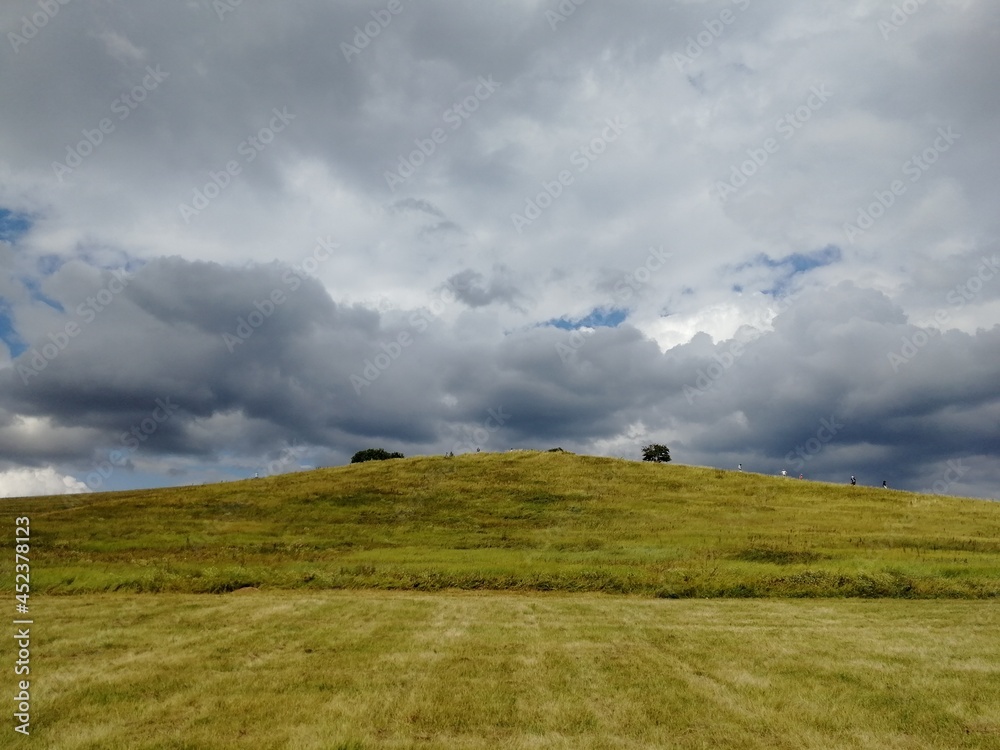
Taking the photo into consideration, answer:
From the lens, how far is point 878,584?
30250mm

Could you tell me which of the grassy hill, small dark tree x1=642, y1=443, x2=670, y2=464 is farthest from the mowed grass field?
small dark tree x1=642, y1=443, x2=670, y2=464

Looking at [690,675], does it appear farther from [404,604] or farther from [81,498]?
[81,498]

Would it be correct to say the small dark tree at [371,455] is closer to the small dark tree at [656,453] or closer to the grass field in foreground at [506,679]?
the small dark tree at [656,453]

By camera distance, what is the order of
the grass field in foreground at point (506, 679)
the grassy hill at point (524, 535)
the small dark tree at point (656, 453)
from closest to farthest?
the grass field in foreground at point (506, 679) → the grassy hill at point (524, 535) → the small dark tree at point (656, 453)

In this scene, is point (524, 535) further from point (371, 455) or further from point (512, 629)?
point (371, 455)

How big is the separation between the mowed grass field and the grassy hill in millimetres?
292

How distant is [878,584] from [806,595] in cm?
390

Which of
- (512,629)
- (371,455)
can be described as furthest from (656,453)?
(512,629)

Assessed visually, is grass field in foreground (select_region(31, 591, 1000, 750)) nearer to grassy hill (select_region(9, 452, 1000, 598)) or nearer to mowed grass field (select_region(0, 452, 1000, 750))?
mowed grass field (select_region(0, 452, 1000, 750))

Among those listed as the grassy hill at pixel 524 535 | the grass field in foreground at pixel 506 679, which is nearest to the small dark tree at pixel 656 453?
the grassy hill at pixel 524 535

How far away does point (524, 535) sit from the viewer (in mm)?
47406

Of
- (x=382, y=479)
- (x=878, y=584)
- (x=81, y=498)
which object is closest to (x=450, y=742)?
(x=878, y=584)

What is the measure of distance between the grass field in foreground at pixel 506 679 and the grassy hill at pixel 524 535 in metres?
8.67

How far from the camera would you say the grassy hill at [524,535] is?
103ft
